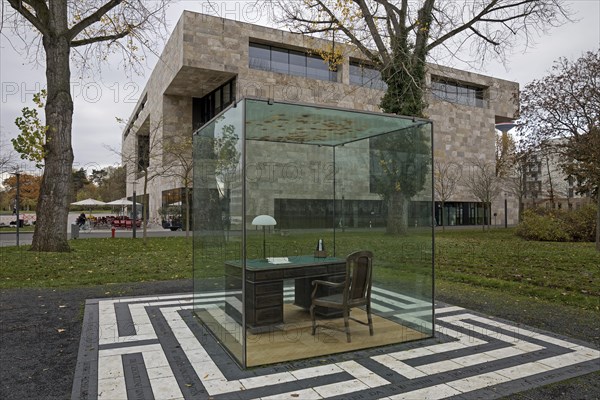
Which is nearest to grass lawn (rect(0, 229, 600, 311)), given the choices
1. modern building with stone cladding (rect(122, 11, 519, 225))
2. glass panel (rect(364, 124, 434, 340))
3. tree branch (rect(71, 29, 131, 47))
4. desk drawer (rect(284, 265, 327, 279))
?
glass panel (rect(364, 124, 434, 340))

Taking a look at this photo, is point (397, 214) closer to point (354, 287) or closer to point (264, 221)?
point (354, 287)

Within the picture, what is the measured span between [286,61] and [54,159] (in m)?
20.3

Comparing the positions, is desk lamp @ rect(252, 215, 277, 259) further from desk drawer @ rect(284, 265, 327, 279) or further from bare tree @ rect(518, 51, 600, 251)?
bare tree @ rect(518, 51, 600, 251)

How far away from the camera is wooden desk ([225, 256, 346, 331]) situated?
4965 mm

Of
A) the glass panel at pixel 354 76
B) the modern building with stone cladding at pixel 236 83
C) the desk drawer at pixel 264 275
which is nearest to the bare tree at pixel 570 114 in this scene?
the modern building with stone cladding at pixel 236 83

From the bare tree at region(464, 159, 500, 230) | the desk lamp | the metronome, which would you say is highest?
the bare tree at region(464, 159, 500, 230)

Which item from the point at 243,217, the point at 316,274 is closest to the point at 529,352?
the point at 316,274

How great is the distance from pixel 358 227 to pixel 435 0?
1000cm

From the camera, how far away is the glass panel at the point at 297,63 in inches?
1202

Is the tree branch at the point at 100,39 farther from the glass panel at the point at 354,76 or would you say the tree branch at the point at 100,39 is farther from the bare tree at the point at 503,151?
the bare tree at the point at 503,151

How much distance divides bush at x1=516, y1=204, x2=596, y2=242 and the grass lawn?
7092mm

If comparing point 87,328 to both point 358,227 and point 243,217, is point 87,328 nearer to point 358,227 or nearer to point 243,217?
point 243,217

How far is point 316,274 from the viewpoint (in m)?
5.99

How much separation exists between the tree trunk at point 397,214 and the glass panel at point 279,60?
25.9 metres
